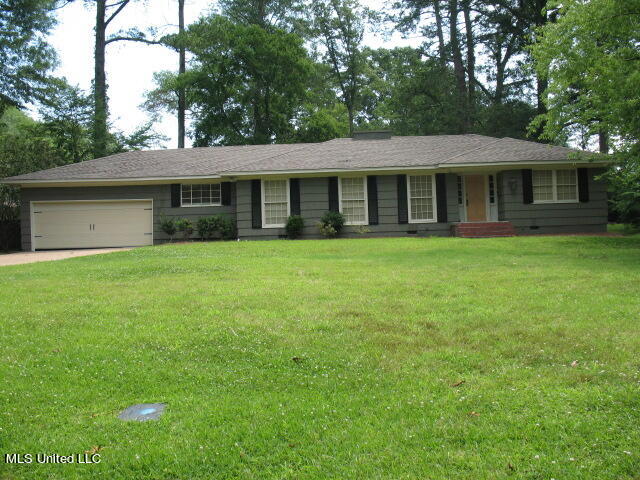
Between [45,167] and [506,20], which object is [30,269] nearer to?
[45,167]

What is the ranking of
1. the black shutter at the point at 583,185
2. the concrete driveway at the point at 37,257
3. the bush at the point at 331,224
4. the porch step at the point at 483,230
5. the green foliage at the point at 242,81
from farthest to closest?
1. the green foliage at the point at 242,81
2. the black shutter at the point at 583,185
3. the bush at the point at 331,224
4. the porch step at the point at 483,230
5. the concrete driveway at the point at 37,257

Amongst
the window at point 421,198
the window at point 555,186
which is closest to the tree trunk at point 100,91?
the window at point 421,198

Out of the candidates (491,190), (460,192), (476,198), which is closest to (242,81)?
(460,192)

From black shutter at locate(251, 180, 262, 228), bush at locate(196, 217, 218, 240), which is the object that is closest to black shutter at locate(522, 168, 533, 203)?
black shutter at locate(251, 180, 262, 228)

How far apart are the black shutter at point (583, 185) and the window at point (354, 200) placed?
7.70 m

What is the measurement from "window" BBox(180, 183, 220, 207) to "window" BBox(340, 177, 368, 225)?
15.9 feet

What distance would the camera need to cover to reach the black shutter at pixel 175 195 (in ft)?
61.2

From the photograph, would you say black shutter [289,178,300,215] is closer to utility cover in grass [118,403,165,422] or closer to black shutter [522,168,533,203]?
black shutter [522,168,533,203]

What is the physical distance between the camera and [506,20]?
90.2 ft

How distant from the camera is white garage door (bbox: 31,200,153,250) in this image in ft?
61.4

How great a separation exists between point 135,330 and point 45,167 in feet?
65.7

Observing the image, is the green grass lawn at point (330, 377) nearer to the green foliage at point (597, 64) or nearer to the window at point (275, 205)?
the green foliage at point (597, 64)

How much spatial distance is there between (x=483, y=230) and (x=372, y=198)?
400cm

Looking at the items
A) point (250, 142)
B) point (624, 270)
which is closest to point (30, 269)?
point (624, 270)
